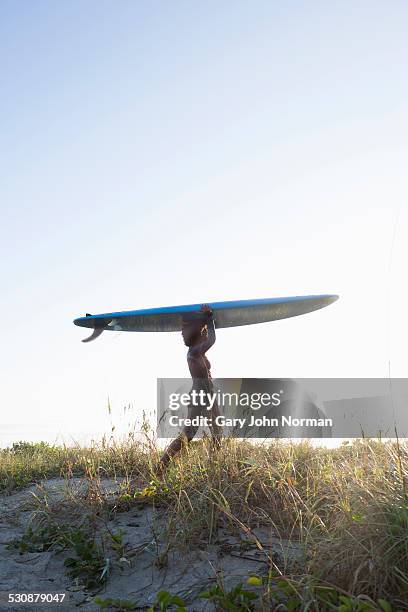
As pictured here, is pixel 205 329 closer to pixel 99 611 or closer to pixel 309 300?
pixel 309 300

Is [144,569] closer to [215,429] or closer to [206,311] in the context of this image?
[215,429]

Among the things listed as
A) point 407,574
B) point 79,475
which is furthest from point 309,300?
point 407,574

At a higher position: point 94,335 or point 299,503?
point 94,335

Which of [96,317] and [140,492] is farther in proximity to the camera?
[96,317]

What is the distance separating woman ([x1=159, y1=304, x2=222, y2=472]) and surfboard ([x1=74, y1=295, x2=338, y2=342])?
2.51 feet

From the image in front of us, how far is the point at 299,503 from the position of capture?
3811mm

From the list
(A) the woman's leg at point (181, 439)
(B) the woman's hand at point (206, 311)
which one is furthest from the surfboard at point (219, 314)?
(A) the woman's leg at point (181, 439)

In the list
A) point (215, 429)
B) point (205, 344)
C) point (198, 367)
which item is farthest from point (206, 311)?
point (215, 429)

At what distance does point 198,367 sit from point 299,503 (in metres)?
2.00

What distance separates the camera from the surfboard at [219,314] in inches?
271

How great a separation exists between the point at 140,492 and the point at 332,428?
167 inches

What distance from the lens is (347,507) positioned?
10.7 feet

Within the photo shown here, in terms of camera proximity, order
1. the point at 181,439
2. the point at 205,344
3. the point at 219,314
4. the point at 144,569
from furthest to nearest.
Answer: the point at 219,314
the point at 205,344
the point at 181,439
the point at 144,569

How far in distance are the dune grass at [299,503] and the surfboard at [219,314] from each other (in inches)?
66.5
